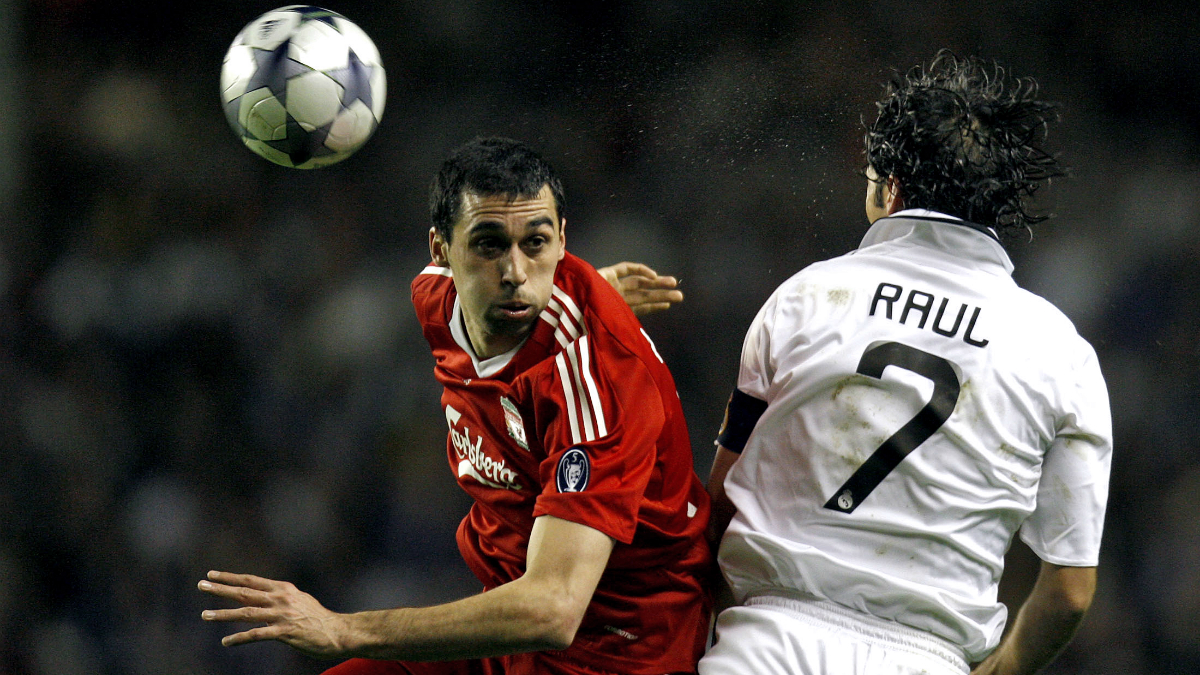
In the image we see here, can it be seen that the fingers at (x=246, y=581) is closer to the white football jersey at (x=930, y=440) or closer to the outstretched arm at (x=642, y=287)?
the white football jersey at (x=930, y=440)

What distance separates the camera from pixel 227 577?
1586 mm

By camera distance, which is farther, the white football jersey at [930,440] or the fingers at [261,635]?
the white football jersey at [930,440]

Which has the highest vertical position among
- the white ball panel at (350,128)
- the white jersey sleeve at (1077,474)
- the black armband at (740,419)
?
the white ball panel at (350,128)

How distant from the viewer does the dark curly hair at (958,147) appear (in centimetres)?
182

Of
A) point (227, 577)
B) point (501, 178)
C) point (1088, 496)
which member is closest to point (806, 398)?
point (1088, 496)

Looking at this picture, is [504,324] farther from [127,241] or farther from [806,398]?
[127,241]

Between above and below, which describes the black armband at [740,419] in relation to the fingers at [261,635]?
above

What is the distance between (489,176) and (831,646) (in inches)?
38.8

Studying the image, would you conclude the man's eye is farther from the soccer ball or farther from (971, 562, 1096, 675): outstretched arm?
(971, 562, 1096, 675): outstretched arm

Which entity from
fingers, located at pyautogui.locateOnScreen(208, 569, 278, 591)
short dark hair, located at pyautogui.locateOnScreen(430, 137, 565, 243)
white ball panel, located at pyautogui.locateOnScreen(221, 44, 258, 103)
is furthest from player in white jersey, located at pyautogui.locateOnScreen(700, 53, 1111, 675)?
white ball panel, located at pyautogui.locateOnScreen(221, 44, 258, 103)

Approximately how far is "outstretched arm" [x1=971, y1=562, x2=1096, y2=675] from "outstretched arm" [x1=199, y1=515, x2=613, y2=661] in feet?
2.60

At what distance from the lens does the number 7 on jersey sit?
166cm

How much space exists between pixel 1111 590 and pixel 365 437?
264cm

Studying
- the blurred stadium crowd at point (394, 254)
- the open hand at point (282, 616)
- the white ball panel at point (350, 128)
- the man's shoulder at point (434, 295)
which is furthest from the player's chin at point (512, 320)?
the blurred stadium crowd at point (394, 254)
